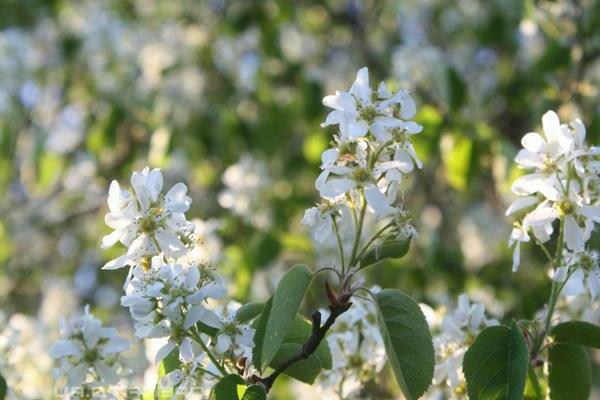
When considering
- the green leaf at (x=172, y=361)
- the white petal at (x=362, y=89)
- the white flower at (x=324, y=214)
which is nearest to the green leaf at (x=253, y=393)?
the green leaf at (x=172, y=361)

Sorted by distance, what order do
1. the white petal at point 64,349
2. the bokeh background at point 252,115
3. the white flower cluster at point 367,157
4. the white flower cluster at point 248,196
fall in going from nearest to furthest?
the white flower cluster at point 367,157, the white petal at point 64,349, the bokeh background at point 252,115, the white flower cluster at point 248,196

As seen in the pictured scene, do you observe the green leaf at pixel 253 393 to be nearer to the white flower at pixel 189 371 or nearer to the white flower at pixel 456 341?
the white flower at pixel 189 371

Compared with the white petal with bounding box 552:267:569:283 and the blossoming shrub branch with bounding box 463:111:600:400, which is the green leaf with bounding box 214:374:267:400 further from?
the white petal with bounding box 552:267:569:283

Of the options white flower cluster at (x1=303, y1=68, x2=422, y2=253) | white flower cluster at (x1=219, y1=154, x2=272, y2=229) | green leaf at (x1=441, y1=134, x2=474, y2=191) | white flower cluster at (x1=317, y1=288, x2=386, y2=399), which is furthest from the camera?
white flower cluster at (x1=219, y1=154, x2=272, y2=229)

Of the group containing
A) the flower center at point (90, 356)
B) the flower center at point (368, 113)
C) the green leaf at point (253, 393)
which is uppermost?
the flower center at point (368, 113)

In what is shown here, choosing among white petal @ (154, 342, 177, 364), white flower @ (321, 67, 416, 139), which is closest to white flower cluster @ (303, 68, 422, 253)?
white flower @ (321, 67, 416, 139)

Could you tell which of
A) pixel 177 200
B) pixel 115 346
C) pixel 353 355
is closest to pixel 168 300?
pixel 177 200
